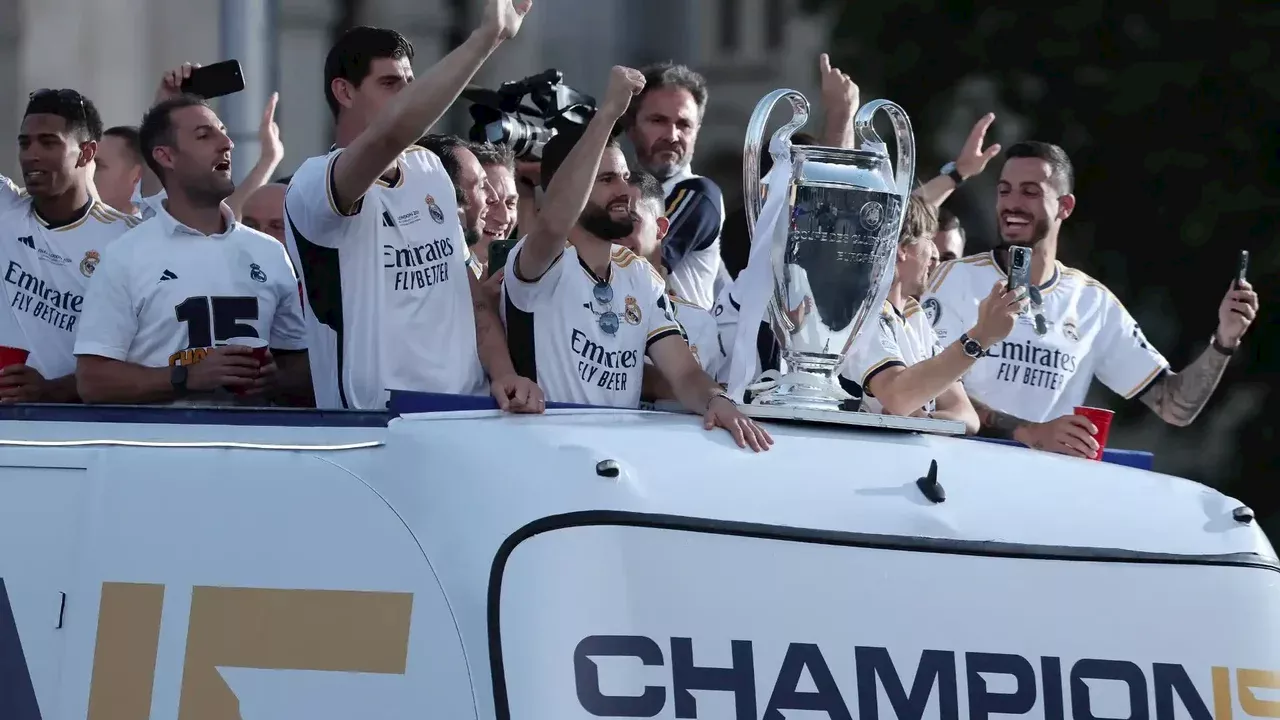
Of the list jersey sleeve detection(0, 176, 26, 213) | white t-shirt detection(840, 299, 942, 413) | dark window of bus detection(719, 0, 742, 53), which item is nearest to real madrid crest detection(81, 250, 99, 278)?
jersey sleeve detection(0, 176, 26, 213)

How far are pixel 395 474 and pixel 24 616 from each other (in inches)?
30.0

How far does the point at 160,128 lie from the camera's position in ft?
17.6

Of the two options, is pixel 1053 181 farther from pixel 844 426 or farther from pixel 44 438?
pixel 44 438

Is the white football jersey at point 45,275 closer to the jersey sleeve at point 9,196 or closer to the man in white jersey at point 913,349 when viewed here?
the jersey sleeve at point 9,196

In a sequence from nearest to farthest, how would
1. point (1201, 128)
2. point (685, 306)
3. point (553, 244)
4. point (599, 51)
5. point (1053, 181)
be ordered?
point (553, 244) < point (685, 306) < point (1053, 181) < point (1201, 128) < point (599, 51)

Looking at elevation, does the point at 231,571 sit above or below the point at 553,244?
below

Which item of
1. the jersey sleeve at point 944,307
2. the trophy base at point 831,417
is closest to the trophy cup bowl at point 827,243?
the trophy base at point 831,417

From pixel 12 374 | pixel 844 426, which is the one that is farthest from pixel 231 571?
pixel 12 374

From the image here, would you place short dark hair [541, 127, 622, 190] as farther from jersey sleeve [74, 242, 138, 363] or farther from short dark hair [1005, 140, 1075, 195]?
short dark hair [1005, 140, 1075, 195]

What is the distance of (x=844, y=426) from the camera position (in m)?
3.80

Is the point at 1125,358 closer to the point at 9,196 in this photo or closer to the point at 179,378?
the point at 179,378

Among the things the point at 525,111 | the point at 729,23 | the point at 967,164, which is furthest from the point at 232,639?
the point at 729,23

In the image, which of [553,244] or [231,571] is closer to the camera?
[231,571]

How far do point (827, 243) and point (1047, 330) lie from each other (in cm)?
271
